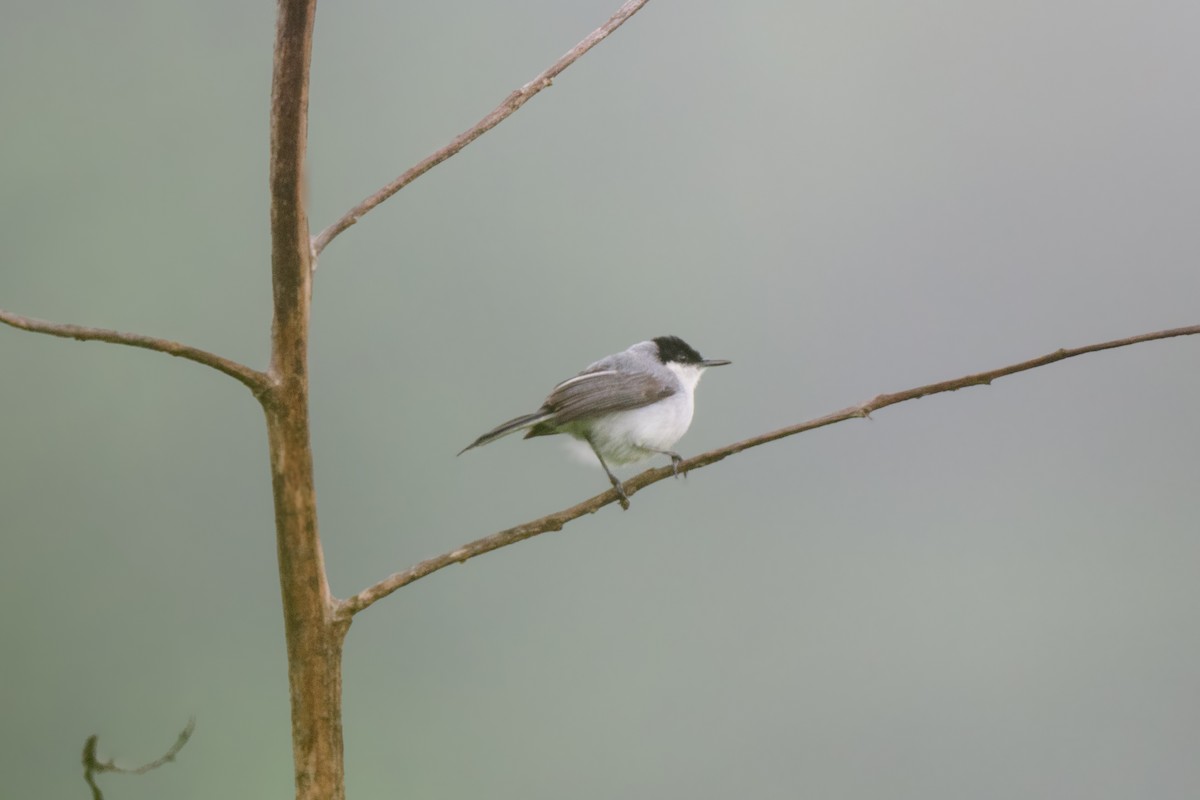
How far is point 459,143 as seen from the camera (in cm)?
122

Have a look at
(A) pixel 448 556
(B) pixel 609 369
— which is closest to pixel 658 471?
(A) pixel 448 556

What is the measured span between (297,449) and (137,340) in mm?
185

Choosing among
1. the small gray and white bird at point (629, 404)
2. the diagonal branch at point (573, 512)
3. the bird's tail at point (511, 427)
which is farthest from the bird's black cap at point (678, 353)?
the diagonal branch at point (573, 512)

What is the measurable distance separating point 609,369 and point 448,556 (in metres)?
0.88

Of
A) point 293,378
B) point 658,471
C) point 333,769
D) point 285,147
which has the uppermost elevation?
point 285,147

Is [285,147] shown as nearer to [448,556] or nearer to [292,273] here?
[292,273]

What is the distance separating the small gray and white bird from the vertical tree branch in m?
0.65

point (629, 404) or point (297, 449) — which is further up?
point (629, 404)

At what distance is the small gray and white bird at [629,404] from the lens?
71.5 inches

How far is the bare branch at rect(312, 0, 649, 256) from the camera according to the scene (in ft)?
3.88

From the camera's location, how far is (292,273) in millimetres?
1089

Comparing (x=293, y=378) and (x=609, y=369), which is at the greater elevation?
(x=609, y=369)

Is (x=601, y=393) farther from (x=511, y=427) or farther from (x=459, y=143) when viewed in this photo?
(x=459, y=143)

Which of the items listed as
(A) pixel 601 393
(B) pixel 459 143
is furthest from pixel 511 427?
(B) pixel 459 143
